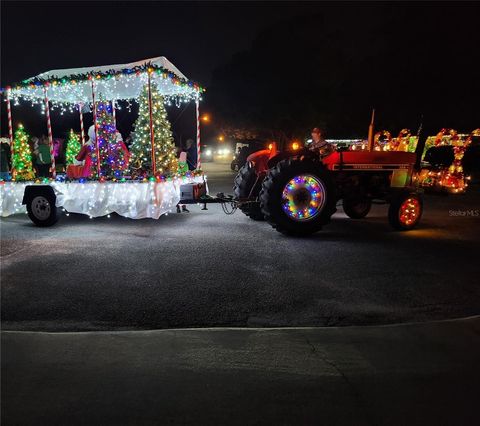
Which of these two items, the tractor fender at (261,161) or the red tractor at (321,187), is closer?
the red tractor at (321,187)

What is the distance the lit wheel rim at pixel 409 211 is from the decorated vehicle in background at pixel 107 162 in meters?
4.42

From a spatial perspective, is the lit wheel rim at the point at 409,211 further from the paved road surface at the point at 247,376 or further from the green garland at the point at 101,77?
the green garland at the point at 101,77

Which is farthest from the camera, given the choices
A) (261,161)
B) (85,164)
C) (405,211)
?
(85,164)

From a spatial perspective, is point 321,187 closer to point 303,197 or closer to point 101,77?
point 303,197

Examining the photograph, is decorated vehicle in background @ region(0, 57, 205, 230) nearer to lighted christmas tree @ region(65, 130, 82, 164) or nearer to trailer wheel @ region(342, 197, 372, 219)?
lighted christmas tree @ region(65, 130, 82, 164)

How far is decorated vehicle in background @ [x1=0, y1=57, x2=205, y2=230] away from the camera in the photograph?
356 inches

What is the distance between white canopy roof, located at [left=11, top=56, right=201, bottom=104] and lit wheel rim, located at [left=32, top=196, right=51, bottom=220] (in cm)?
277

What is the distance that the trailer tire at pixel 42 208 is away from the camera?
8.99m

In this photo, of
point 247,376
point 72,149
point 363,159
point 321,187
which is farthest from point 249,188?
point 72,149

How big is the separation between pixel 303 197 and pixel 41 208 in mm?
5986

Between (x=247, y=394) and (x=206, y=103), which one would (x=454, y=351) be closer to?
(x=247, y=394)

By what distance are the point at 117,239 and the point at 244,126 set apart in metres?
33.0

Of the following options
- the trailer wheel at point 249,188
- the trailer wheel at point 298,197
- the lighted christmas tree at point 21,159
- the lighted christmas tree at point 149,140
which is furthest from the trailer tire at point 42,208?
the trailer wheel at point 298,197

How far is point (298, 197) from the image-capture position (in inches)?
304
